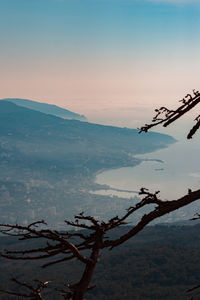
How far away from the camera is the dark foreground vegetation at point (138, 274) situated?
135ft

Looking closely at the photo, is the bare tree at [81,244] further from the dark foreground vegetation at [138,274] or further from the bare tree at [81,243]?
the dark foreground vegetation at [138,274]

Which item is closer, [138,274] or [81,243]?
[81,243]

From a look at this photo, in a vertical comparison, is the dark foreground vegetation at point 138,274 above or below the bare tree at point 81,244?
below

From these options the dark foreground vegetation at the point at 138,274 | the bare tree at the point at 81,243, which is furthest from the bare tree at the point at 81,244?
the dark foreground vegetation at the point at 138,274

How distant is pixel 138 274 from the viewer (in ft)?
154

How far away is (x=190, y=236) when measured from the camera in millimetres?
64312

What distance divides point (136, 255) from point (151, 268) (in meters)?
5.02

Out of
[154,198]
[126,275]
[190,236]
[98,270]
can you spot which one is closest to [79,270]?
[98,270]

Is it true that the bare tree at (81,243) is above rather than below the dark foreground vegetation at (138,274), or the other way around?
above

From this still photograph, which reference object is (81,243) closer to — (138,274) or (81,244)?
(81,244)

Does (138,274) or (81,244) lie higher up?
(81,244)

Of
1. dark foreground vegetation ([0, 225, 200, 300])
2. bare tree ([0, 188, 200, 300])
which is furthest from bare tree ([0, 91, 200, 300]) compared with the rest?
dark foreground vegetation ([0, 225, 200, 300])

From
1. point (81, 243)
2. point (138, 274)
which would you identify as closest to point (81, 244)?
point (81, 243)

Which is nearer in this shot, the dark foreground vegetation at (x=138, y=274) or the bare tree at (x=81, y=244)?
the bare tree at (x=81, y=244)
